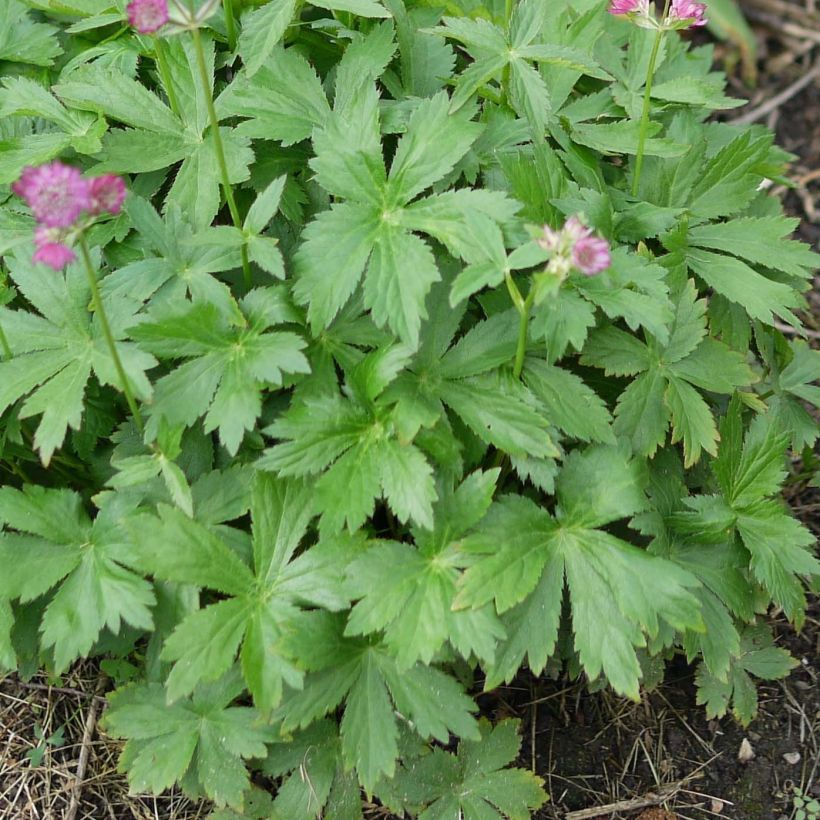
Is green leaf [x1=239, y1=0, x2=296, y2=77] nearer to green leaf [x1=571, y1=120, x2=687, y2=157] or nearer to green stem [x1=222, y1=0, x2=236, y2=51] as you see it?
green stem [x1=222, y1=0, x2=236, y2=51]

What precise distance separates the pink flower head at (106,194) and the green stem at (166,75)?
645mm

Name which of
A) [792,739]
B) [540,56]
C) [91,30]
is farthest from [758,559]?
[91,30]

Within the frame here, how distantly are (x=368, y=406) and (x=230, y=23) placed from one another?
43.6 inches

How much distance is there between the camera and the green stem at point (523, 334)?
184 cm

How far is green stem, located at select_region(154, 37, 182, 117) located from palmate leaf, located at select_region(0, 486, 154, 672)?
38.8 inches

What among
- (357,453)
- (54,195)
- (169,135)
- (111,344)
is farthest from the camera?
(169,135)

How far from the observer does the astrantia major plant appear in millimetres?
1910

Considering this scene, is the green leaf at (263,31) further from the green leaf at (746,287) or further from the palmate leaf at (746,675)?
the palmate leaf at (746,675)

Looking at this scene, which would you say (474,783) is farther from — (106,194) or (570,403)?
(106,194)

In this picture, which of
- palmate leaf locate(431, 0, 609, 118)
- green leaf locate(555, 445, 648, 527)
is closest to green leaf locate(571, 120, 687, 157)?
palmate leaf locate(431, 0, 609, 118)

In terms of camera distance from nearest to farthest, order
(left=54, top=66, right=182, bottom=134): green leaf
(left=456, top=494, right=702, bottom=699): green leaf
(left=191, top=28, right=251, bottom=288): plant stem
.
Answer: (left=191, top=28, right=251, bottom=288): plant stem → (left=456, top=494, right=702, bottom=699): green leaf → (left=54, top=66, right=182, bottom=134): green leaf

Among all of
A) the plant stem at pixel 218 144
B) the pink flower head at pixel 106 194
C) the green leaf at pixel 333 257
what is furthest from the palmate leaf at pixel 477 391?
the pink flower head at pixel 106 194

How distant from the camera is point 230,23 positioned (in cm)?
231

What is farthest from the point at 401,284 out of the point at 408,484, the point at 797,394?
the point at 797,394
